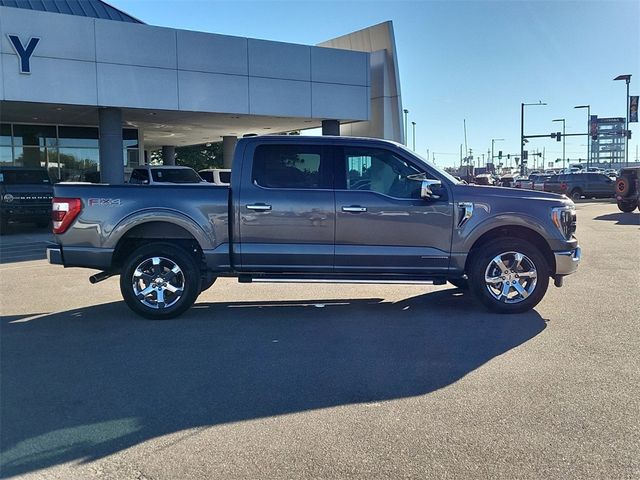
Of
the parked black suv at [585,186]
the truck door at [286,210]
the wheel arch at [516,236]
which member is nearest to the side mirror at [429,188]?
the wheel arch at [516,236]

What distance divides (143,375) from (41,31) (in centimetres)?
1693

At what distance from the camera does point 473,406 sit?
408cm

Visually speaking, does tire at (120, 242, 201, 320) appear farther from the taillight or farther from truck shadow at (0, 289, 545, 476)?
the taillight

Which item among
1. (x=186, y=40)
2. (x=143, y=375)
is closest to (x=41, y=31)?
(x=186, y=40)

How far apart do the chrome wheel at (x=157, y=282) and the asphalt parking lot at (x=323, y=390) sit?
0.29 m

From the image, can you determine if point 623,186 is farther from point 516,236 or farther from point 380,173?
point 380,173

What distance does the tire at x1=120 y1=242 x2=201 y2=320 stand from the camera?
6.57 metres

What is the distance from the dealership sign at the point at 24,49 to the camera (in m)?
17.4

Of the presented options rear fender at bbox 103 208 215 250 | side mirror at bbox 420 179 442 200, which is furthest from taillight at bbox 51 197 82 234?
side mirror at bbox 420 179 442 200

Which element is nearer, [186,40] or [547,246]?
[547,246]

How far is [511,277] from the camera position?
21.8 feet

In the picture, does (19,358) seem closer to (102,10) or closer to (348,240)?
(348,240)

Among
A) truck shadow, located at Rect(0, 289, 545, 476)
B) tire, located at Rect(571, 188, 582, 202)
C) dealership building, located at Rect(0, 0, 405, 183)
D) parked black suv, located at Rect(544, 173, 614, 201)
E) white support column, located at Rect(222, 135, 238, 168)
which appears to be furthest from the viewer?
tire, located at Rect(571, 188, 582, 202)

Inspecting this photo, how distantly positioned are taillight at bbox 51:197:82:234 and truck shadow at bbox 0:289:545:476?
3.82 ft
